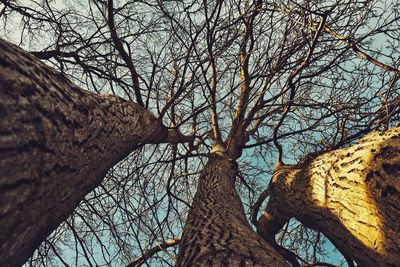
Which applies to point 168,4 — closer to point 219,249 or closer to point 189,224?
point 189,224

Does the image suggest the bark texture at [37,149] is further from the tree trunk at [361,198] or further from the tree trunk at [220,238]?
the tree trunk at [361,198]

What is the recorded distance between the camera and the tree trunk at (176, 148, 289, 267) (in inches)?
43.9

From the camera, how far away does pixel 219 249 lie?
1.20m

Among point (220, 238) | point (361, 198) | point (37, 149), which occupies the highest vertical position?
point (361, 198)

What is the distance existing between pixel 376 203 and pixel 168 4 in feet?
7.53

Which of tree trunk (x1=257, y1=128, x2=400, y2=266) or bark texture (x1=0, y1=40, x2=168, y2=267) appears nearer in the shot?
bark texture (x1=0, y1=40, x2=168, y2=267)

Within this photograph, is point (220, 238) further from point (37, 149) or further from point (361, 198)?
point (37, 149)

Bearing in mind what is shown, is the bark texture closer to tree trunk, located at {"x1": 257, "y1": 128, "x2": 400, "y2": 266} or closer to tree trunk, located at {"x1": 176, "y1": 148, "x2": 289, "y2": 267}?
tree trunk, located at {"x1": 176, "y1": 148, "x2": 289, "y2": 267}

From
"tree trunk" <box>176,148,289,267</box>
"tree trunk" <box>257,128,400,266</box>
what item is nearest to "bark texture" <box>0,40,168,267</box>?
"tree trunk" <box>176,148,289,267</box>

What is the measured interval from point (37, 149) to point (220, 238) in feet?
2.75

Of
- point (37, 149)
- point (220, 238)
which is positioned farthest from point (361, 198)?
point (37, 149)

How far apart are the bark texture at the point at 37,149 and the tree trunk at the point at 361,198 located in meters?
1.20

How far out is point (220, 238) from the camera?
1.34 meters

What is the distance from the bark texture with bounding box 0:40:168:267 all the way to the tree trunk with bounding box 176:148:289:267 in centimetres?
54
